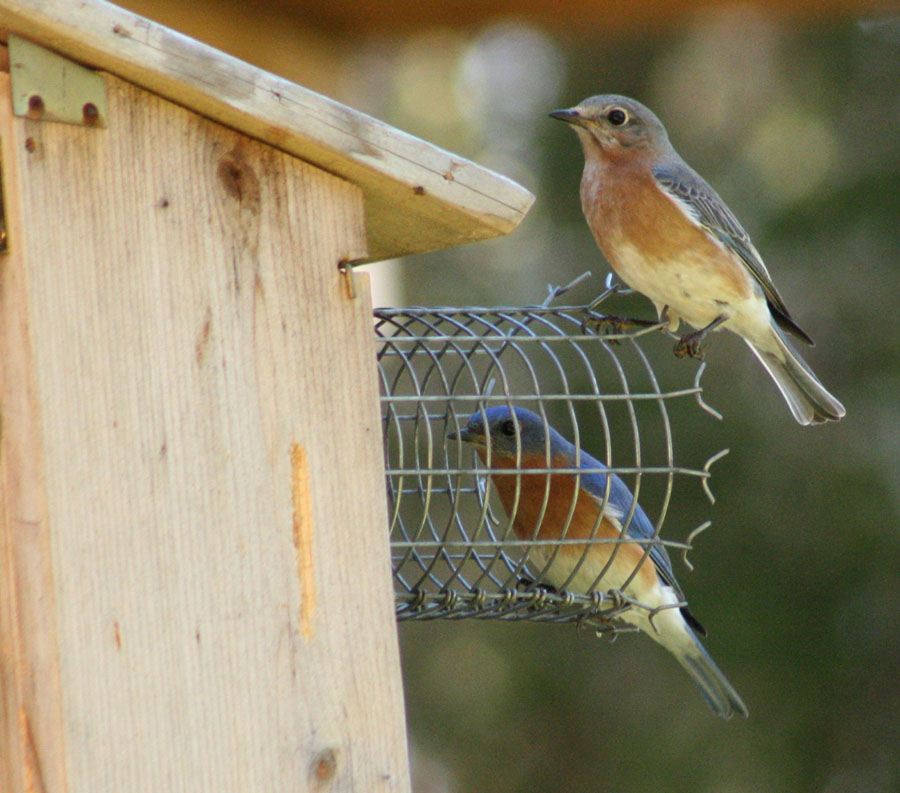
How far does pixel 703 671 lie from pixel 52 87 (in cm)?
292

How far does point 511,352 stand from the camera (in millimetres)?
5617

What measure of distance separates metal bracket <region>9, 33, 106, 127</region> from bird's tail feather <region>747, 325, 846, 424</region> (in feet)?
8.36

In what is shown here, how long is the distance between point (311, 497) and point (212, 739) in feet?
1.44

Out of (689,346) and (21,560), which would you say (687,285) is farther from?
(21,560)

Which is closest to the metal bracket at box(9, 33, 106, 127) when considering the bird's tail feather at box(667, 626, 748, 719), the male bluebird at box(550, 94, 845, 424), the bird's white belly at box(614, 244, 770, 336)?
the male bluebird at box(550, 94, 845, 424)

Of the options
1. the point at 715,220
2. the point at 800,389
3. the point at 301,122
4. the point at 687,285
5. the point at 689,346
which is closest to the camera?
the point at 301,122

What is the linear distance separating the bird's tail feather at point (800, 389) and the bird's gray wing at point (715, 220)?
81 mm

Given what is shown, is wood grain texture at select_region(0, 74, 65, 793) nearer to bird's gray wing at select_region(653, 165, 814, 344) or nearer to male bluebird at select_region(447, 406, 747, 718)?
male bluebird at select_region(447, 406, 747, 718)

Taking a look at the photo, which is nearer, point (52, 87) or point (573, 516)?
point (52, 87)

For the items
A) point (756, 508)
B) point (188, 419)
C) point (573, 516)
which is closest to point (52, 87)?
point (188, 419)

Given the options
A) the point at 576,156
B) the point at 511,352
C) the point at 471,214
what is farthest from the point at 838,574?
the point at 471,214

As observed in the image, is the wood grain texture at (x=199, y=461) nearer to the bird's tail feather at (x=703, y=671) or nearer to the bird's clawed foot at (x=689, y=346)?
the bird's clawed foot at (x=689, y=346)

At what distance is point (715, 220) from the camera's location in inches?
163

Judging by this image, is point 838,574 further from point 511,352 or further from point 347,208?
point 347,208
